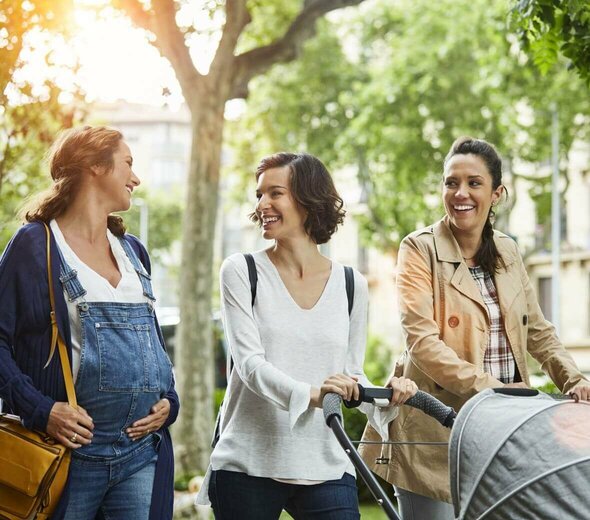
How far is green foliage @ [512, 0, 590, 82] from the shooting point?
5.80 m

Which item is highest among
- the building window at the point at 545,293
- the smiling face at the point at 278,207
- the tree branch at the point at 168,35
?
the tree branch at the point at 168,35

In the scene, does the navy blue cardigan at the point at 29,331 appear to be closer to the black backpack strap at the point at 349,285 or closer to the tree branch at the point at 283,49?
the black backpack strap at the point at 349,285

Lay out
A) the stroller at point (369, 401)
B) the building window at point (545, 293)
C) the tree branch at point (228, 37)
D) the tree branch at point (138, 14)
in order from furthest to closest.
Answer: the building window at point (545, 293), the tree branch at point (228, 37), the tree branch at point (138, 14), the stroller at point (369, 401)

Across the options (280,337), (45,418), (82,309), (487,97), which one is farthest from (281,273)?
(487,97)

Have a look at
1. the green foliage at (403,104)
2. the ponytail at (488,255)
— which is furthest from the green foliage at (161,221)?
the ponytail at (488,255)

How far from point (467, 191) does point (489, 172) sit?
0.13 meters

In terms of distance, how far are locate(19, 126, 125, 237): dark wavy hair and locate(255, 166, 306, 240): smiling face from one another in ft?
1.81

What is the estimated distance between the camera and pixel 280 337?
152 inches

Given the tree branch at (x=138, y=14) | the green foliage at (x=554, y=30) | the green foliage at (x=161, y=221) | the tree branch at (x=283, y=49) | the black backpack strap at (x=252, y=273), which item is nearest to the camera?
the black backpack strap at (x=252, y=273)

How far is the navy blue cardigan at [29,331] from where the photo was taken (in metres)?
3.65

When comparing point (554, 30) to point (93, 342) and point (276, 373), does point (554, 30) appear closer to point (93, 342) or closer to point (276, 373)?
point (276, 373)

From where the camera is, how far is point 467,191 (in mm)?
4422

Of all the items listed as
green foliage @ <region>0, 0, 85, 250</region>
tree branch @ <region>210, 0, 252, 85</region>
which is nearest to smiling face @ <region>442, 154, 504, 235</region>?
green foliage @ <region>0, 0, 85, 250</region>

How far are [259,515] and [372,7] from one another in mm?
27948
